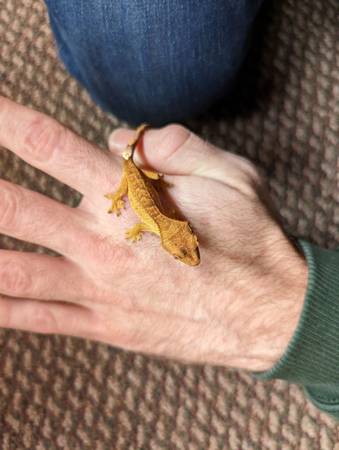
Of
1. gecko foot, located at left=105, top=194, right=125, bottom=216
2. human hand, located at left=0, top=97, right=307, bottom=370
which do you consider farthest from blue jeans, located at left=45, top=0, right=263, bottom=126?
gecko foot, located at left=105, top=194, right=125, bottom=216

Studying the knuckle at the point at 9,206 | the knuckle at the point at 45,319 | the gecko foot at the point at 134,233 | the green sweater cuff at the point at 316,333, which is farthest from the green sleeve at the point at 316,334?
the knuckle at the point at 9,206

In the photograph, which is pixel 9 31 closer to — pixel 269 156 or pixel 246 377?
pixel 269 156

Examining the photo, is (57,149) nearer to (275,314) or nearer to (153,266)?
(153,266)

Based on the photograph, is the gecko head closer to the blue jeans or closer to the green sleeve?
the green sleeve

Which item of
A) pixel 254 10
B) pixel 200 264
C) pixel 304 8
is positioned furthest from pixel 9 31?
pixel 200 264

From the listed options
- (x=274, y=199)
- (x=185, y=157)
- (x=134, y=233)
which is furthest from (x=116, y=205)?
(x=274, y=199)

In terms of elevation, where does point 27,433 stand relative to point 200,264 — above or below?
below

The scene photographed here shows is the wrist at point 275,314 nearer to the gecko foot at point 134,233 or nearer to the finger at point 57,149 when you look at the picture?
the gecko foot at point 134,233
